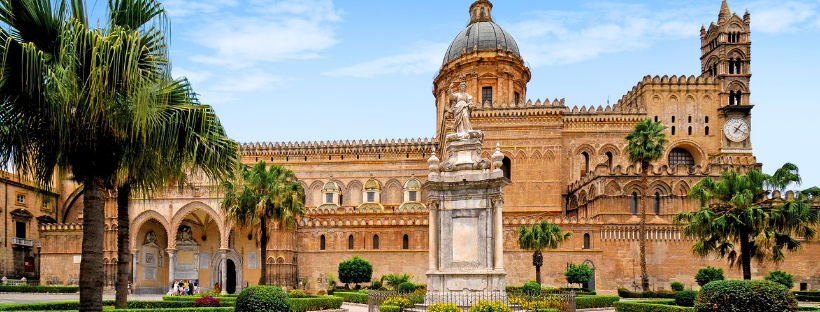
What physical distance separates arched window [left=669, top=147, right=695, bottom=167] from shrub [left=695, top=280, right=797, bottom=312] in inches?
1326

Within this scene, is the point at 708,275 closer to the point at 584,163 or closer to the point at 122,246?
the point at 584,163

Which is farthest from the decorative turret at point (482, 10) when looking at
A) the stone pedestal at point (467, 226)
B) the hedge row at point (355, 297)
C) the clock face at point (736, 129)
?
the stone pedestal at point (467, 226)

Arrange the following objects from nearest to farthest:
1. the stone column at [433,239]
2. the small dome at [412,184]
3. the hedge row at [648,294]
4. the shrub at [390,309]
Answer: the stone column at [433,239]
the shrub at [390,309]
the hedge row at [648,294]
the small dome at [412,184]

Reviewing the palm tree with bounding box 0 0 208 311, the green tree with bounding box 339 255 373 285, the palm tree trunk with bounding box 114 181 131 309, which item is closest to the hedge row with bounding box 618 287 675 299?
the green tree with bounding box 339 255 373 285

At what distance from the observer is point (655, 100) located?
4647cm

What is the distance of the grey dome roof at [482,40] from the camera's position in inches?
2028

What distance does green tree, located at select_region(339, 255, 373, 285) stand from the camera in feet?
116

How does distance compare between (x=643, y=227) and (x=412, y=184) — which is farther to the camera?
(x=412, y=184)

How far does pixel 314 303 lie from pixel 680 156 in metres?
32.6

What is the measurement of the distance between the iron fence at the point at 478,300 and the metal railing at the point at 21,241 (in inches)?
1330

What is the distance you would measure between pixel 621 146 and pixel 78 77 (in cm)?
4025

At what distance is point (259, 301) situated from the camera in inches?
586

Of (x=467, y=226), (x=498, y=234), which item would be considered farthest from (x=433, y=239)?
(x=498, y=234)

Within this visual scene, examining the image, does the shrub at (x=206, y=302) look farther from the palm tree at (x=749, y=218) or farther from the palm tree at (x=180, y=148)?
the palm tree at (x=749, y=218)
